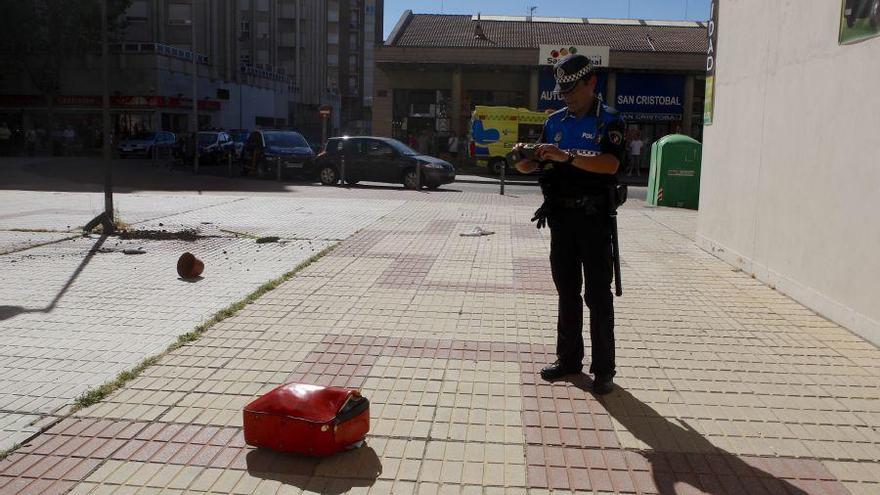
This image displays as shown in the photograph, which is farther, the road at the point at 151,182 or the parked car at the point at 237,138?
the parked car at the point at 237,138

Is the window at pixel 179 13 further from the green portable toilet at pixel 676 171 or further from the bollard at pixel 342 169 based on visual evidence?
the green portable toilet at pixel 676 171

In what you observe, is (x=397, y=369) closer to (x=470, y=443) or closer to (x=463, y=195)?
(x=470, y=443)

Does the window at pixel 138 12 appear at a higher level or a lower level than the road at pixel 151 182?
higher

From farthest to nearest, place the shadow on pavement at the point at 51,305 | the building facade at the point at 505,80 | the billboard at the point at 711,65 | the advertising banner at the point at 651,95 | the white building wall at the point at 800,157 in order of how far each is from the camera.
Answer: the advertising banner at the point at 651,95 → the building facade at the point at 505,80 → the billboard at the point at 711,65 → the shadow on pavement at the point at 51,305 → the white building wall at the point at 800,157

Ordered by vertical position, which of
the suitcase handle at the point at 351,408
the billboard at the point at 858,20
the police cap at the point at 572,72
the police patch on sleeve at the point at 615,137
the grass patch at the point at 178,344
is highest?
the billboard at the point at 858,20

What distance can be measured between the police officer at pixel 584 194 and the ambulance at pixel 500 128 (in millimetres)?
26591

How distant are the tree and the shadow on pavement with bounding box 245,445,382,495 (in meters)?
43.7

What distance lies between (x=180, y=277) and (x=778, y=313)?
5.61 metres

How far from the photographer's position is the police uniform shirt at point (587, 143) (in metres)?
4.37

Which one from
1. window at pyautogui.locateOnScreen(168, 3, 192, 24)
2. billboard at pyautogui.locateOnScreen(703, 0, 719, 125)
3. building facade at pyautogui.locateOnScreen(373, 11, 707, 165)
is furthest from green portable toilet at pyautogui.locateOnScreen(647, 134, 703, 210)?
window at pyautogui.locateOnScreen(168, 3, 192, 24)

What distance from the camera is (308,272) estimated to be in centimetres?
819

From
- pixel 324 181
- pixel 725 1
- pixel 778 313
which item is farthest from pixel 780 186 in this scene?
pixel 324 181

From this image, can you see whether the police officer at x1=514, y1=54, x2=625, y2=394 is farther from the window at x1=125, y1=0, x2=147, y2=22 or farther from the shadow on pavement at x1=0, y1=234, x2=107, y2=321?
the window at x1=125, y1=0, x2=147, y2=22

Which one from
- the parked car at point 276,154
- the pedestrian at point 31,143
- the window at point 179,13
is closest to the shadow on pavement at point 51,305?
the parked car at point 276,154
